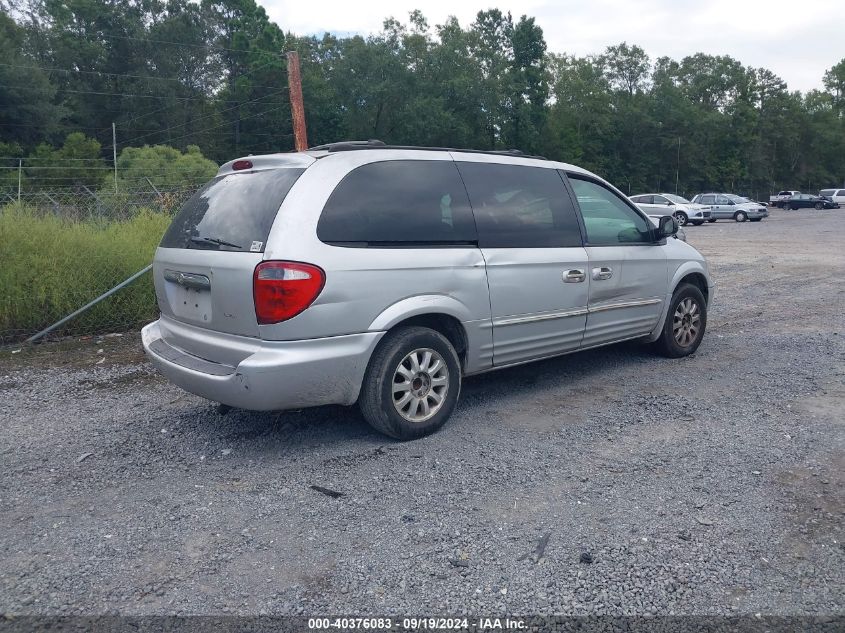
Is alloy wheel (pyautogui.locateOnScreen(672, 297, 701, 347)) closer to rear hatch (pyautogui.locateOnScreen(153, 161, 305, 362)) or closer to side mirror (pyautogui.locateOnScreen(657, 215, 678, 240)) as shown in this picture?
side mirror (pyautogui.locateOnScreen(657, 215, 678, 240))

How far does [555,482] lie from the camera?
393 cm

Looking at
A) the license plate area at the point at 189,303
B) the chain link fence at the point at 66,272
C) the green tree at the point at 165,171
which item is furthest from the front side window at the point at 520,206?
the green tree at the point at 165,171

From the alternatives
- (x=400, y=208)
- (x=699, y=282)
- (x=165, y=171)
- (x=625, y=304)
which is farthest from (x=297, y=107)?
(x=400, y=208)

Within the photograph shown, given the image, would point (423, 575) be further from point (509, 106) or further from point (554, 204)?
point (509, 106)

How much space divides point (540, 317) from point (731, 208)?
38.5 meters

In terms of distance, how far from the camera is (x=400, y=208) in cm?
458

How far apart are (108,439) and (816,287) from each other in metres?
10.7

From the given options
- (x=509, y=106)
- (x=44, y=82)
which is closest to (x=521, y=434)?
(x=44, y=82)

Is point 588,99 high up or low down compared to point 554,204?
up

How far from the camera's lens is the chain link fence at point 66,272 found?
25.0 ft

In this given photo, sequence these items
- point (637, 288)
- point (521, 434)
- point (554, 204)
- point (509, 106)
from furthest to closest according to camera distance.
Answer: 1. point (509, 106)
2. point (637, 288)
3. point (554, 204)
4. point (521, 434)

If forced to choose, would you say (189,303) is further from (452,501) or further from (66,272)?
(66,272)

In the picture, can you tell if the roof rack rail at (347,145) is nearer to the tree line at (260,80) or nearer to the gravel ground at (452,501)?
the gravel ground at (452,501)

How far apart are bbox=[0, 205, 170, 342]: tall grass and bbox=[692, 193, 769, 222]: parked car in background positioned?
3630 centimetres
